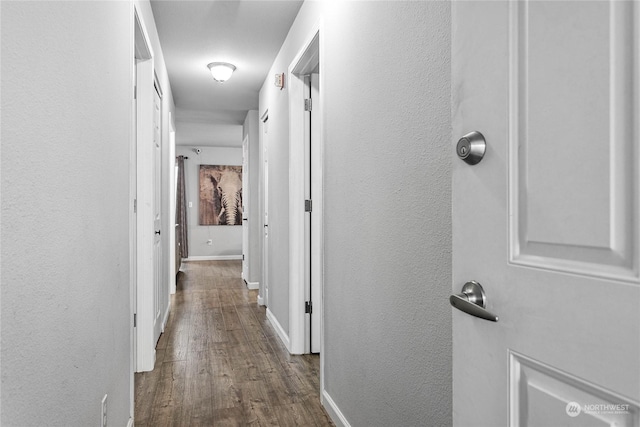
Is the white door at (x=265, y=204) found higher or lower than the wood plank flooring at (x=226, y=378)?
higher

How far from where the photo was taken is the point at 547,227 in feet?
2.26

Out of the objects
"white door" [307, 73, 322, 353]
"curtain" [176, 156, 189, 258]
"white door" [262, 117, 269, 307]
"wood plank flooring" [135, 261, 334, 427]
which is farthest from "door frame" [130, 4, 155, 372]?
"curtain" [176, 156, 189, 258]

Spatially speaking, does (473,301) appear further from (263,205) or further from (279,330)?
(263,205)

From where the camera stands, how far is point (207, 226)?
9797 millimetres

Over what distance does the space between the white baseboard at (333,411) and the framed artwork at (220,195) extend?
25.3 ft

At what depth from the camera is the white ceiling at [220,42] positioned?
3.10m

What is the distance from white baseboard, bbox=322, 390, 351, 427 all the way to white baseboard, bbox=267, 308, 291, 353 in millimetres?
1019

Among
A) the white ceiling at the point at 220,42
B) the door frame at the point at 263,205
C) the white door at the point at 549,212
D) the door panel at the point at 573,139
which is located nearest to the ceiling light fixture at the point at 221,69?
the white ceiling at the point at 220,42

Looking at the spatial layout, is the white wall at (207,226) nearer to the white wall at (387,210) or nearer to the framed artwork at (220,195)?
the framed artwork at (220,195)

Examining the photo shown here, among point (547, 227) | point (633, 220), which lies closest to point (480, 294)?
point (547, 227)

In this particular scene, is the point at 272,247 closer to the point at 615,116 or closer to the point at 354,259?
the point at 354,259

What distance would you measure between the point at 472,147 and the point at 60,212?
3.37ft

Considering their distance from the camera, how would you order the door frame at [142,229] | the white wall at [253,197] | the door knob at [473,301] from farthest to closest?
1. the white wall at [253,197]
2. the door frame at [142,229]
3. the door knob at [473,301]

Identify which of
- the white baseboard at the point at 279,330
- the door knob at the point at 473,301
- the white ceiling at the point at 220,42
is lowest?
the white baseboard at the point at 279,330
